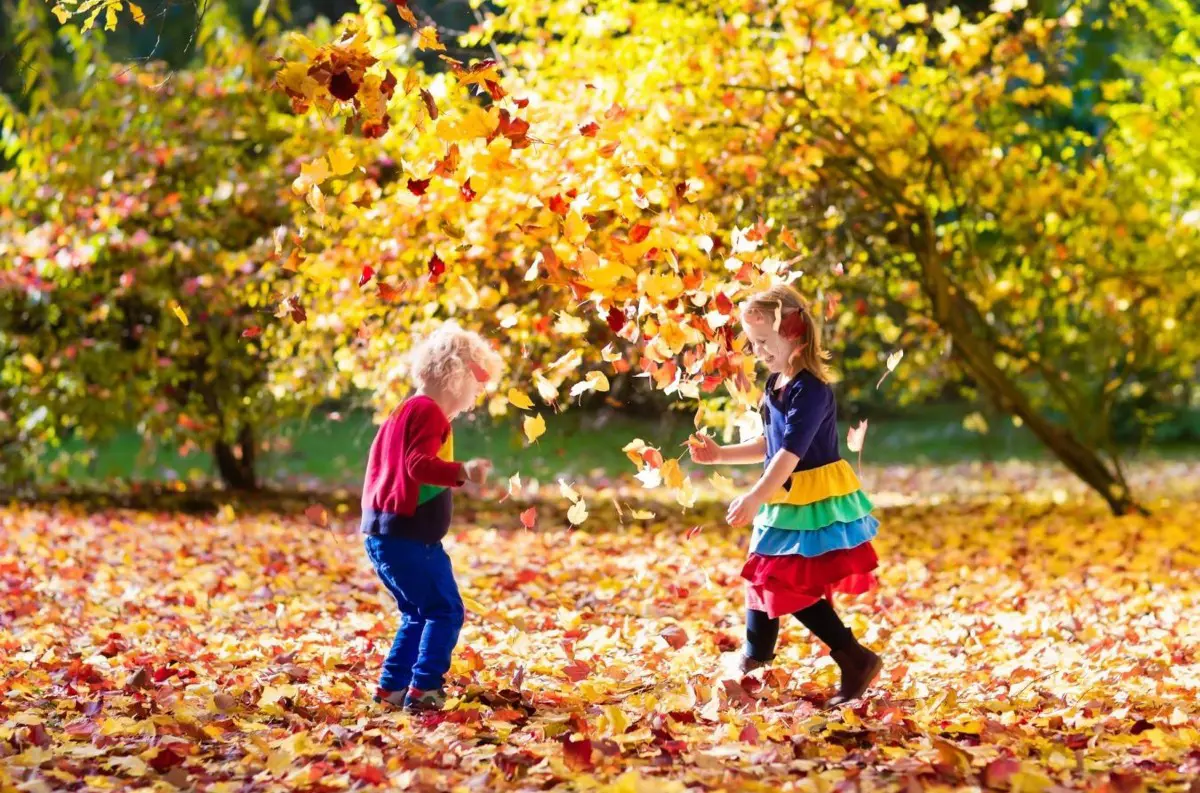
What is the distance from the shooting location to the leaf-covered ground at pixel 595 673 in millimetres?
3379

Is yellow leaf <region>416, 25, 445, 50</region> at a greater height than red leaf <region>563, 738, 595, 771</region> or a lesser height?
greater

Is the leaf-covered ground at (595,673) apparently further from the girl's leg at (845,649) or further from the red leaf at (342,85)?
the red leaf at (342,85)

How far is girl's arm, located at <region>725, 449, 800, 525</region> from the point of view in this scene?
3875mm

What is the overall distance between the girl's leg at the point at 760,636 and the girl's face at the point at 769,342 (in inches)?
31.0

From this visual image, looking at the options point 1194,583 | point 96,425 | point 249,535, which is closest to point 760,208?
point 1194,583

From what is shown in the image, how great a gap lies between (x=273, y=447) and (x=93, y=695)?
314 inches

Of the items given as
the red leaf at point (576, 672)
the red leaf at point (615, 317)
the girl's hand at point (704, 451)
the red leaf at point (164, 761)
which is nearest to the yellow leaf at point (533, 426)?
the red leaf at point (615, 317)

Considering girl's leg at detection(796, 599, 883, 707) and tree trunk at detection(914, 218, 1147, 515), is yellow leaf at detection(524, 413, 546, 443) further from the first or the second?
tree trunk at detection(914, 218, 1147, 515)

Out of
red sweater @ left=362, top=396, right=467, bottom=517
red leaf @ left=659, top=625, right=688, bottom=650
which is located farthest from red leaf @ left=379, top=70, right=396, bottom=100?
red leaf @ left=659, top=625, right=688, bottom=650

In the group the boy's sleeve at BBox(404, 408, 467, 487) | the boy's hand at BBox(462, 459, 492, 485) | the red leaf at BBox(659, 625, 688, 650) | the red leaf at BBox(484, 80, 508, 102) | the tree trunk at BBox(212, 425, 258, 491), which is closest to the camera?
the boy's hand at BBox(462, 459, 492, 485)

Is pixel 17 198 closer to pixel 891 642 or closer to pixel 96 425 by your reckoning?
pixel 96 425

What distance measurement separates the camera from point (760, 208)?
769cm

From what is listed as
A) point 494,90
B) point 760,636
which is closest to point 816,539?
point 760,636

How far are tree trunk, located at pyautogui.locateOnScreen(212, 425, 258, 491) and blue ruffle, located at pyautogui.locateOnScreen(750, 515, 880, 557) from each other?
8.19 metres
